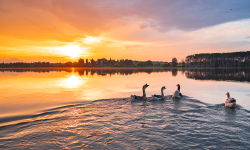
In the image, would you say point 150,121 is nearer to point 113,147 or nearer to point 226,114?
point 113,147

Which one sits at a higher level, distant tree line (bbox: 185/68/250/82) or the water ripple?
distant tree line (bbox: 185/68/250/82)

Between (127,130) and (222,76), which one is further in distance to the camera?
(222,76)

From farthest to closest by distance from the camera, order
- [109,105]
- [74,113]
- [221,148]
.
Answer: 1. [109,105]
2. [74,113]
3. [221,148]

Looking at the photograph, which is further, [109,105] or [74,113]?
[109,105]

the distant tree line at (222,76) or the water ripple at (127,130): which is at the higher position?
the distant tree line at (222,76)

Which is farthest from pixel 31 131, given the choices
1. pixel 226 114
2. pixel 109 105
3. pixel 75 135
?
pixel 226 114

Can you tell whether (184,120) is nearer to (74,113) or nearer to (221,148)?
(221,148)

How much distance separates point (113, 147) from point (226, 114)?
31.7ft

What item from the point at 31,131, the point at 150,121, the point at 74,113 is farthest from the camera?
the point at 74,113

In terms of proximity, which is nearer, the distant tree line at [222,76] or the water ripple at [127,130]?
the water ripple at [127,130]

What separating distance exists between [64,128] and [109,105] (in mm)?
5518

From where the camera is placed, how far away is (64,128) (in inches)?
337

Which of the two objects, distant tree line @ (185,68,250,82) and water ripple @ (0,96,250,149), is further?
distant tree line @ (185,68,250,82)

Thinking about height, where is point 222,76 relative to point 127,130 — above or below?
above
